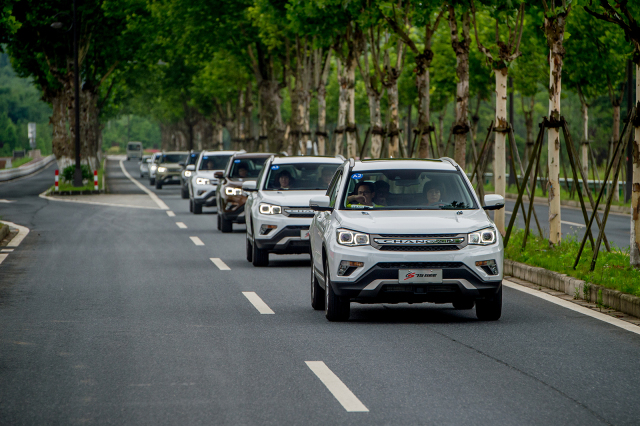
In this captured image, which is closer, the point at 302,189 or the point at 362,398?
the point at 362,398

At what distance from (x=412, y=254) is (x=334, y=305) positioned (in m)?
0.94

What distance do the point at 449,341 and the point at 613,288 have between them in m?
2.93

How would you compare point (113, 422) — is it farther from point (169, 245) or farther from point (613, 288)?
point (169, 245)

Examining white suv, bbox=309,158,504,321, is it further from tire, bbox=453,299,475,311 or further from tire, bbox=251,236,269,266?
tire, bbox=251,236,269,266

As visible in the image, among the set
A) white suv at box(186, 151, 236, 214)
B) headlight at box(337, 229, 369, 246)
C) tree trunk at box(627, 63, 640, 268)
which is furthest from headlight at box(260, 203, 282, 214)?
white suv at box(186, 151, 236, 214)

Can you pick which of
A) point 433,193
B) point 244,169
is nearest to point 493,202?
point 433,193

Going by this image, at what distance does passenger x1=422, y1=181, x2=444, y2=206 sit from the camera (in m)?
10.5

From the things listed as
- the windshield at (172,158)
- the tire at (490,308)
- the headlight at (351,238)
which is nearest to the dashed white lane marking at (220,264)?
the headlight at (351,238)

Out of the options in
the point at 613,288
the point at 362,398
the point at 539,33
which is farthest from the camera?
the point at 539,33

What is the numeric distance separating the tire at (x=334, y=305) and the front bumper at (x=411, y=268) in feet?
0.77

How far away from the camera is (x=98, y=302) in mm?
11523

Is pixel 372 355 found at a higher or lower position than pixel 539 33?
lower

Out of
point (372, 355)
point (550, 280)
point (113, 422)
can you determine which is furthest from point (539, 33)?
point (113, 422)

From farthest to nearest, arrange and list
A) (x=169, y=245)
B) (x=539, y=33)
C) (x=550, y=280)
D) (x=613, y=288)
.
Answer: (x=539, y=33) → (x=169, y=245) → (x=550, y=280) → (x=613, y=288)
